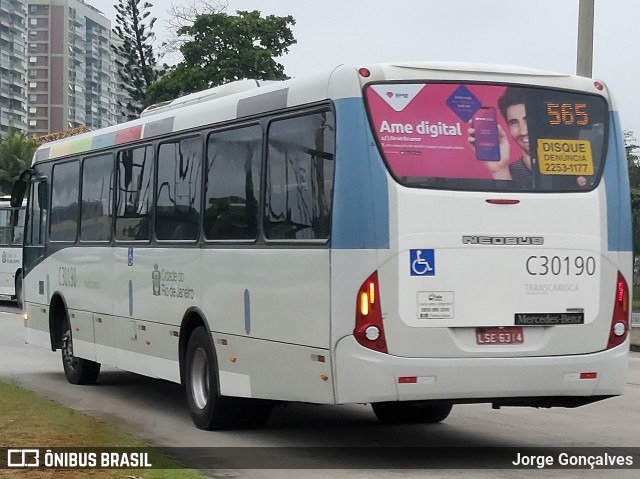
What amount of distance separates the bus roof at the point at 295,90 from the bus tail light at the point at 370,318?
1420 millimetres

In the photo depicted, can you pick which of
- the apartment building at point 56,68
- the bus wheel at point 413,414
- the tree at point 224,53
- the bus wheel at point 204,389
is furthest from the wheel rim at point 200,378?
the apartment building at point 56,68

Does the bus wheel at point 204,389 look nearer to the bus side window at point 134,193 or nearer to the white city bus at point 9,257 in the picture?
the bus side window at point 134,193

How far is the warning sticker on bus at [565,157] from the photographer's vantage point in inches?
415

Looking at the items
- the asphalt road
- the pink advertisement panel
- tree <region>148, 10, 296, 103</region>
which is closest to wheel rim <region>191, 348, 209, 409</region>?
the asphalt road

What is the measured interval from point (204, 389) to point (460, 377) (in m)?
3.26

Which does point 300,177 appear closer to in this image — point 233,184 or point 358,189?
point 358,189

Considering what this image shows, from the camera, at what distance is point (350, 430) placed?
12.7 meters

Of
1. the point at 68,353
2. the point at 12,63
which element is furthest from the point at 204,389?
the point at 12,63

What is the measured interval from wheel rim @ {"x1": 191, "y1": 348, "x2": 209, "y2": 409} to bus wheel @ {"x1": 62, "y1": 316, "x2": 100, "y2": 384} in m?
4.02

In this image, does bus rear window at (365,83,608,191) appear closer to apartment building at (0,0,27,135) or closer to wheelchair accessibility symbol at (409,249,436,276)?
wheelchair accessibility symbol at (409,249,436,276)

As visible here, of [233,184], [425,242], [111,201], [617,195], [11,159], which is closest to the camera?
[425,242]

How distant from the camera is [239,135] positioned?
12.0 metres

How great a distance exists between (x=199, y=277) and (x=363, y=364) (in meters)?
3.08

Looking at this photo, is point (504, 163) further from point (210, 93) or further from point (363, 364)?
point (210, 93)
